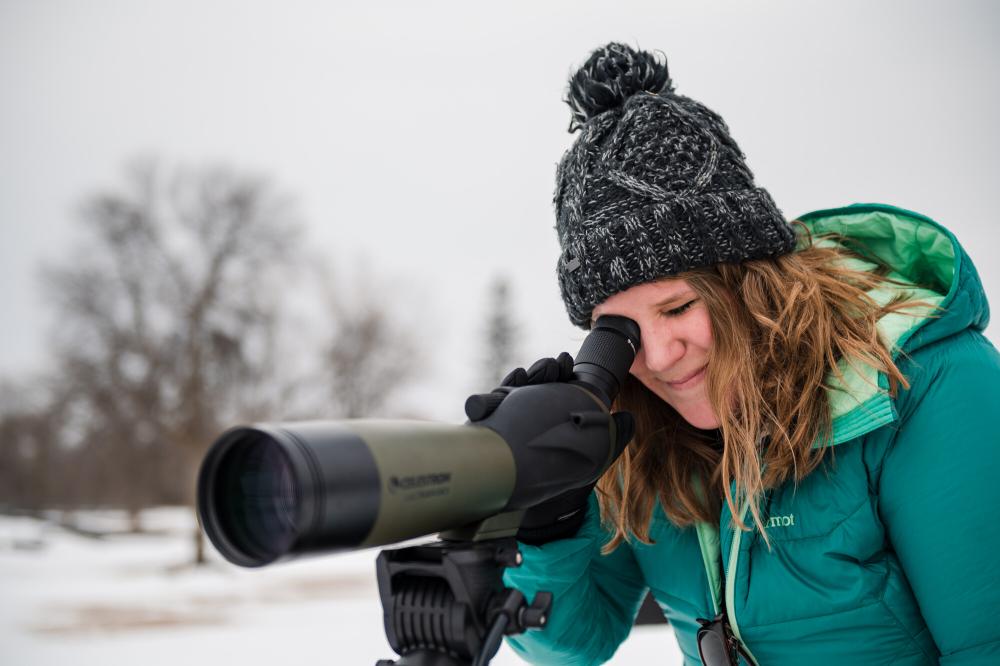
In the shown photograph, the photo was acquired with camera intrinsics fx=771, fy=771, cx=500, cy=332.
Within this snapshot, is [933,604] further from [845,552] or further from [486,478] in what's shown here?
[486,478]

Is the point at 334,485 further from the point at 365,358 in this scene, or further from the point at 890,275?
the point at 365,358

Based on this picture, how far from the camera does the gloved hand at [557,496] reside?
0.87m

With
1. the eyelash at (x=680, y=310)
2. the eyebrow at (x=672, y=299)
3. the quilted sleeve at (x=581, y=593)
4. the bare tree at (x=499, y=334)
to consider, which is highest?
the eyebrow at (x=672, y=299)

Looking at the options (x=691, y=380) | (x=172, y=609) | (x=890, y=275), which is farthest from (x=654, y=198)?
(x=172, y=609)

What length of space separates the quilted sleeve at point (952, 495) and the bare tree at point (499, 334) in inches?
600

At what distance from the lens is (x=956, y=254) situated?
1.00 m

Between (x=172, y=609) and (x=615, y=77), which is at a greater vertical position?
(x=615, y=77)

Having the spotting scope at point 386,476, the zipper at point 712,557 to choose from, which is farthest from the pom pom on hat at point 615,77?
the zipper at point 712,557

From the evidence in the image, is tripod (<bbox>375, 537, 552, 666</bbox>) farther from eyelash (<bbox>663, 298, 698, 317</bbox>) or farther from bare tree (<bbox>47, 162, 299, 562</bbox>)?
bare tree (<bbox>47, 162, 299, 562</bbox>)

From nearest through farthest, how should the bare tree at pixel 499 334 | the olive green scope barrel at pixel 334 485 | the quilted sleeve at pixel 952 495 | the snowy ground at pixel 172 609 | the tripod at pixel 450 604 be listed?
1. the olive green scope barrel at pixel 334 485
2. the tripod at pixel 450 604
3. the quilted sleeve at pixel 952 495
4. the snowy ground at pixel 172 609
5. the bare tree at pixel 499 334

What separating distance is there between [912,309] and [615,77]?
0.54 meters

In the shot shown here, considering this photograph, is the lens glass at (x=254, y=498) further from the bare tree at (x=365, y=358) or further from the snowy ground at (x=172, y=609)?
the bare tree at (x=365, y=358)

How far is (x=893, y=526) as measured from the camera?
3.12ft

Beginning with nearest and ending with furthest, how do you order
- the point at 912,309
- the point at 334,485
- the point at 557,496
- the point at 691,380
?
the point at 334,485 → the point at 557,496 → the point at 912,309 → the point at 691,380
